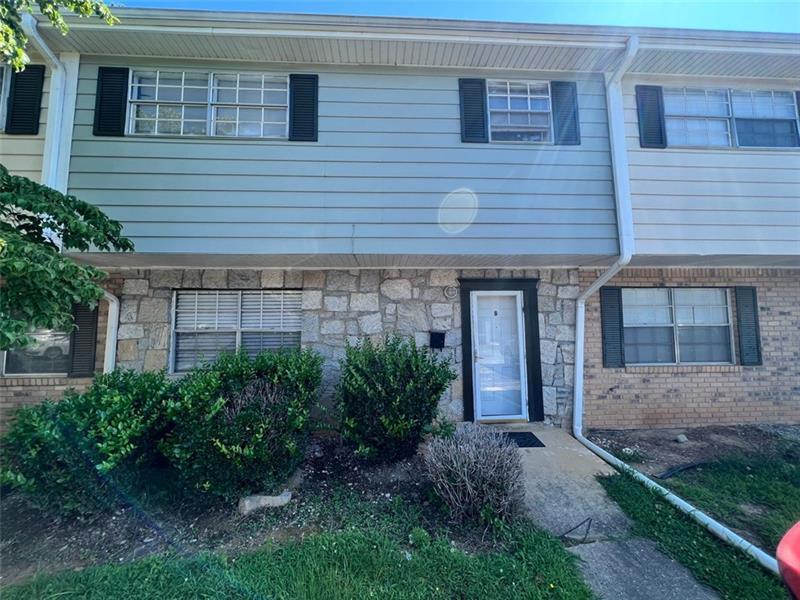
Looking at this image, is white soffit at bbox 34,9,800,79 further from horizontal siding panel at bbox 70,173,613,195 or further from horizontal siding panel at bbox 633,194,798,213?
horizontal siding panel at bbox 633,194,798,213

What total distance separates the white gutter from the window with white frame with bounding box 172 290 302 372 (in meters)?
0.71

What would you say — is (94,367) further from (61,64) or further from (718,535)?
(718,535)

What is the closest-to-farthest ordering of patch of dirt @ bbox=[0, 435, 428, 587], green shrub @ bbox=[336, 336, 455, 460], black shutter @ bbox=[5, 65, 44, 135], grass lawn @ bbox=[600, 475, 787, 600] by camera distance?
grass lawn @ bbox=[600, 475, 787, 600] → patch of dirt @ bbox=[0, 435, 428, 587] → green shrub @ bbox=[336, 336, 455, 460] → black shutter @ bbox=[5, 65, 44, 135]

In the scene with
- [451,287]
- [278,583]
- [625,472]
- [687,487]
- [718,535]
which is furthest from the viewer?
[451,287]

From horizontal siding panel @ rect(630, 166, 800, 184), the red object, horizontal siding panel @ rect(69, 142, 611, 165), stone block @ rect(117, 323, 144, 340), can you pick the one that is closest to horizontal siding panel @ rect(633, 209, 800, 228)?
horizontal siding panel @ rect(630, 166, 800, 184)

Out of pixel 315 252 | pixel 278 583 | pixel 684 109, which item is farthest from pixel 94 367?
pixel 684 109

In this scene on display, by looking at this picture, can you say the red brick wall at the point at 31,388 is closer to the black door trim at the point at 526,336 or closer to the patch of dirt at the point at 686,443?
the black door trim at the point at 526,336

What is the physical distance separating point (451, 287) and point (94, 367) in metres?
4.91

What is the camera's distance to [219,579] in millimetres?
2629

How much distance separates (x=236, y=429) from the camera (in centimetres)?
337

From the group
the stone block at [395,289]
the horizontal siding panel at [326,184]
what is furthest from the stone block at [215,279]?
the stone block at [395,289]

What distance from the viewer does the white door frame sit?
18.0 feet

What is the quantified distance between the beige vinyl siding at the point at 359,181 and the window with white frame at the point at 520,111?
1.06ft

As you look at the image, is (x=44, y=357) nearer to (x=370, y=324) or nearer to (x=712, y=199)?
(x=370, y=324)
